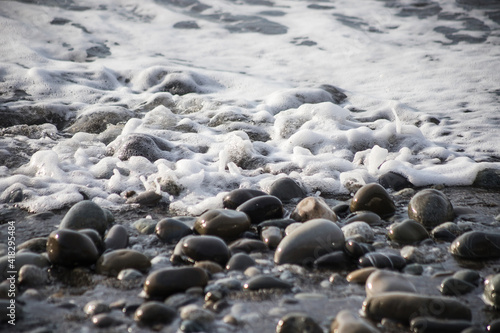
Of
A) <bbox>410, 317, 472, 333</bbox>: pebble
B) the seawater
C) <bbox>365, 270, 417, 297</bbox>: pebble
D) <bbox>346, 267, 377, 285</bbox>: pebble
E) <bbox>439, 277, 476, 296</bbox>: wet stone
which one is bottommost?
the seawater

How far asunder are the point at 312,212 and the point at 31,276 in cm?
133

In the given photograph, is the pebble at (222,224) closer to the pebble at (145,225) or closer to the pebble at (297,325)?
the pebble at (145,225)

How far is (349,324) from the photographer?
1378mm

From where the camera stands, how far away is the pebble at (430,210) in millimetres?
2346

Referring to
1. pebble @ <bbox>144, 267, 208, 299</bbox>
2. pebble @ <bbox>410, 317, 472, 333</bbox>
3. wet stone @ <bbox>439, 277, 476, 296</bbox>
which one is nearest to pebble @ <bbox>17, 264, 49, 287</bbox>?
pebble @ <bbox>144, 267, 208, 299</bbox>

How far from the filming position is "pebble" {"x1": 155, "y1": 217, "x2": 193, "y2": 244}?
2.22 meters

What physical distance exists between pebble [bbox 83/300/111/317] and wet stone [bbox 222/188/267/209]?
1.09 meters

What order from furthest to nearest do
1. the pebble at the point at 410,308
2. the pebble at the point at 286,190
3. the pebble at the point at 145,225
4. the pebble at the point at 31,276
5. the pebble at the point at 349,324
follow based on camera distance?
the pebble at the point at 286,190 → the pebble at the point at 145,225 → the pebble at the point at 31,276 → the pebble at the point at 410,308 → the pebble at the point at 349,324

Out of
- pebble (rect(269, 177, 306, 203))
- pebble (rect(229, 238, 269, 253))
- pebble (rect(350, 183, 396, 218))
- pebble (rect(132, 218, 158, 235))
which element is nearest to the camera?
pebble (rect(229, 238, 269, 253))

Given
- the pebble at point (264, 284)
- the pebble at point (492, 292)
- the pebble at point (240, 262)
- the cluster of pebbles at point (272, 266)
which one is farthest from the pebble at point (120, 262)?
the pebble at point (492, 292)

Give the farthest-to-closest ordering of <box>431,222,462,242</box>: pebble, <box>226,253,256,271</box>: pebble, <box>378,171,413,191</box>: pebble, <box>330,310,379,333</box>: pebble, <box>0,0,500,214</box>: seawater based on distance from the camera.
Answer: <box>0,0,500,214</box>: seawater
<box>378,171,413,191</box>: pebble
<box>431,222,462,242</box>: pebble
<box>226,253,256,271</box>: pebble
<box>330,310,379,333</box>: pebble

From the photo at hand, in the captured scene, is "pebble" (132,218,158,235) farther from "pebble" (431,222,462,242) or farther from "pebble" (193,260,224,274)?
"pebble" (431,222,462,242)

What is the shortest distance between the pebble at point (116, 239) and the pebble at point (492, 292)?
151cm

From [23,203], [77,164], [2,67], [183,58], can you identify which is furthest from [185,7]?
[23,203]
